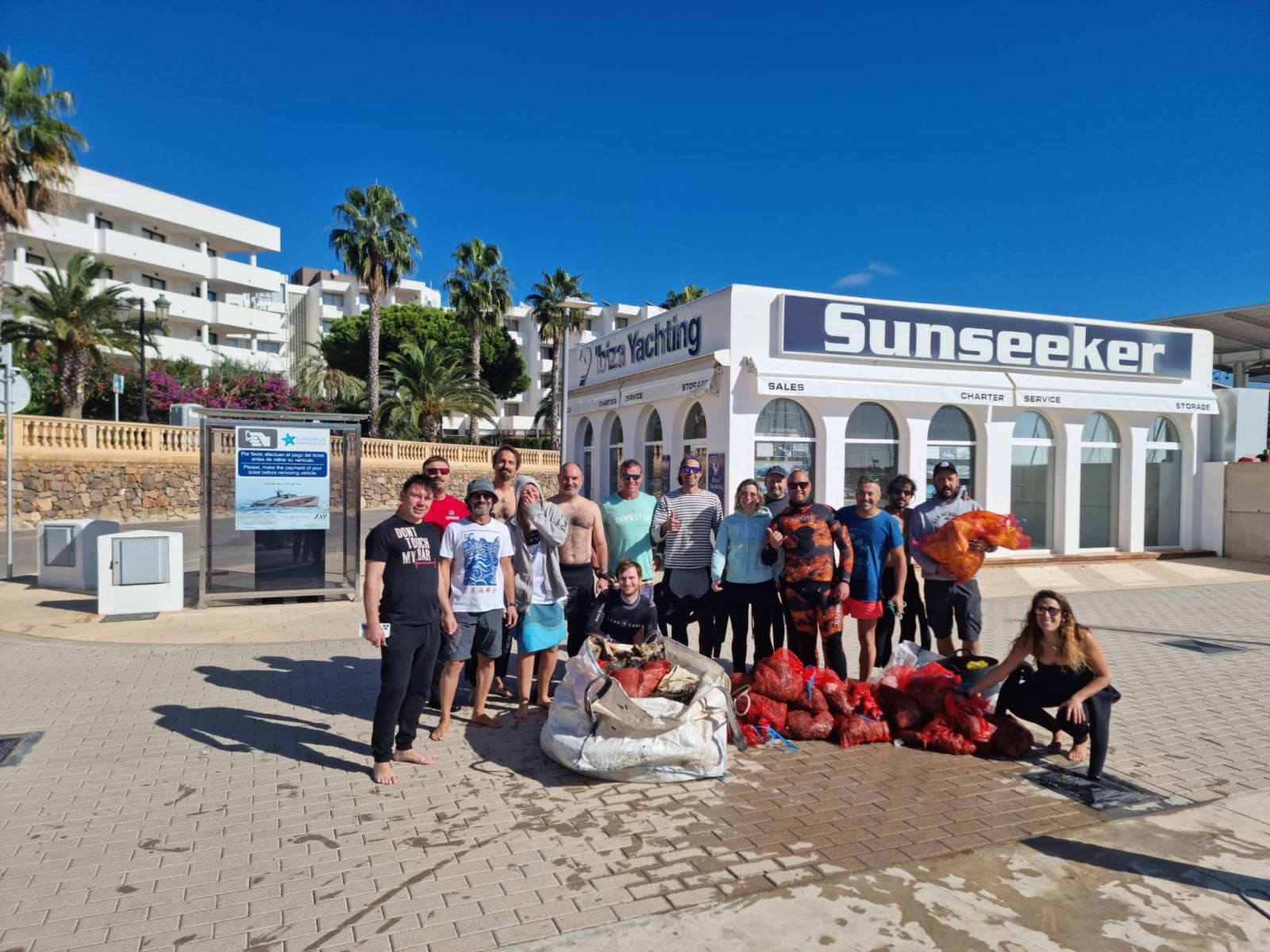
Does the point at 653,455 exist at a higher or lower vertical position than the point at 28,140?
Answer: lower

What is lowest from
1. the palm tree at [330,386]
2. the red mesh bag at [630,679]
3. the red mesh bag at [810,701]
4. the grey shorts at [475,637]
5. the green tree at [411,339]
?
the red mesh bag at [810,701]

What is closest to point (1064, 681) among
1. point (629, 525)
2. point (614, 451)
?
point (629, 525)

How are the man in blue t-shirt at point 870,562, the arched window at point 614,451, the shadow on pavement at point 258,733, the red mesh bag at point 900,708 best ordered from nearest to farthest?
the shadow on pavement at point 258,733, the red mesh bag at point 900,708, the man in blue t-shirt at point 870,562, the arched window at point 614,451

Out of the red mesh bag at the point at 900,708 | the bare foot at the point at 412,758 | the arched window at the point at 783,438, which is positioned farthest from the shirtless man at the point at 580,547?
the arched window at the point at 783,438

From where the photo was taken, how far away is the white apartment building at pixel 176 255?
40.2 meters

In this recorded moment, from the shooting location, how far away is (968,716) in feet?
17.3

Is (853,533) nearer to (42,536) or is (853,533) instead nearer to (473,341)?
(42,536)

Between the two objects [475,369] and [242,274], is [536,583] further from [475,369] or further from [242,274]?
[242,274]

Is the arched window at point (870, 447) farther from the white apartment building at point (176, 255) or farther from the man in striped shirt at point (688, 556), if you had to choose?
the white apartment building at point (176, 255)

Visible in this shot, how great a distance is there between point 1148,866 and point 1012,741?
4.84ft

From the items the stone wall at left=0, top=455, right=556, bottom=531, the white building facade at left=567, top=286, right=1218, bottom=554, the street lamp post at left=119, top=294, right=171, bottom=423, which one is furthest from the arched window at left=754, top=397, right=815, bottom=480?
the street lamp post at left=119, top=294, right=171, bottom=423

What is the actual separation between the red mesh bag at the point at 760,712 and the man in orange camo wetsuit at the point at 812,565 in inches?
30.1

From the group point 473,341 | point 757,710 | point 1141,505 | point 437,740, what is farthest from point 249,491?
point 473,341

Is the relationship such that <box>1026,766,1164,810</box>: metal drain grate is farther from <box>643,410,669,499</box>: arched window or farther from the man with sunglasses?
<box>643,410,669,499</box>: arched window
